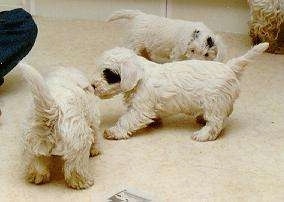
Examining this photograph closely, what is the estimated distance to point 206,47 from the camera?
7.73 ft

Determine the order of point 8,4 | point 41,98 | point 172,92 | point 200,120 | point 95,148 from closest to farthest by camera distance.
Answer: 1. point 41,98
2. point 95,148
3. point 172,92
4. point 200,120
5. point 8,4

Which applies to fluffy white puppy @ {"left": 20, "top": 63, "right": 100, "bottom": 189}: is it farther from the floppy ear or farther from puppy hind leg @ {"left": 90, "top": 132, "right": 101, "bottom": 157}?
the floppy ear

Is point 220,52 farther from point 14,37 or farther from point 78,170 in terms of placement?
point 78,170

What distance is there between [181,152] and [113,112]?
1.36 feet

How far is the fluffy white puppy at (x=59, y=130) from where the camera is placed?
1.54 meters

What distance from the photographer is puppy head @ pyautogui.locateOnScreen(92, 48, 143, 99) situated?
6.25 feet

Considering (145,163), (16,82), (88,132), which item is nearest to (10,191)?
(88,132)

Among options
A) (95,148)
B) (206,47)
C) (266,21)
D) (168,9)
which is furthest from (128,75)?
(168,9)

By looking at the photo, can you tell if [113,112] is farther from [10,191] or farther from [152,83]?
[10,191]

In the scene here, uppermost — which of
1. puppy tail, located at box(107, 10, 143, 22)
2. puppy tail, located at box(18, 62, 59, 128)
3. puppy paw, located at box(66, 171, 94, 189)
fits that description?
puppy tail, located at box(18, 62, 59, 128)

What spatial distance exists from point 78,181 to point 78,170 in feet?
0.15

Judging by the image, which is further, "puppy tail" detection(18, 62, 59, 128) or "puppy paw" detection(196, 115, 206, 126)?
"puppy paw" detection(196, 115, 206, 126)

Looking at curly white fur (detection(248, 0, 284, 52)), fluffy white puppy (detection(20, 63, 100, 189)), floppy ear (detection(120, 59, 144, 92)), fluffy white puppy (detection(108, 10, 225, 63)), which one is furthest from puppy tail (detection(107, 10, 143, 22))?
fluffy white puppy (detection(20, 63, 100, 189))

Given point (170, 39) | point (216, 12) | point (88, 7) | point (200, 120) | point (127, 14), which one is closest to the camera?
point (200, 120)
